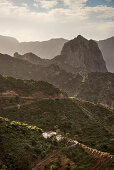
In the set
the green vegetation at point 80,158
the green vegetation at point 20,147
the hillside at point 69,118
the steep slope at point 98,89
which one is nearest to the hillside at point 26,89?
the hillside at point 69,118

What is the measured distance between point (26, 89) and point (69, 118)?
21641 millimetres

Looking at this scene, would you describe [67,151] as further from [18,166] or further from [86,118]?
[86,118]

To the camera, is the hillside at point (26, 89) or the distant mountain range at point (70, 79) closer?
the hillside at point (26, 89)

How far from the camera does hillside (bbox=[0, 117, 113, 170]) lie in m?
21.0

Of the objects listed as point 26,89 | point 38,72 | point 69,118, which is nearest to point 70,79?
point 38,72

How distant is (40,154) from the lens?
23.8 m

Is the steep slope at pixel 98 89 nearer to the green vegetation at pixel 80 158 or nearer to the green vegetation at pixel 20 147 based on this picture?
the green vegetation at pixel 20 147

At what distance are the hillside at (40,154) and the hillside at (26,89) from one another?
115 ft

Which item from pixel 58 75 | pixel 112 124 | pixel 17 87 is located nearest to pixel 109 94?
pixel 58 75

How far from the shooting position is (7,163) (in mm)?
19750

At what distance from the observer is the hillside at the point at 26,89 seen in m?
63.5

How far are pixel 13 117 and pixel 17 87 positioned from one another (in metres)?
20.3

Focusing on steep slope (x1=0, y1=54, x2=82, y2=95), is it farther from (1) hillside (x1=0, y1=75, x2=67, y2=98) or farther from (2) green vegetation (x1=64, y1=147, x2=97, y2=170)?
(2) green vegetation (x1=64, y1=147, x2=97, y2=170)

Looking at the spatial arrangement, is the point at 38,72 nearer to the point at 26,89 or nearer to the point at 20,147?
the point at 26,89
